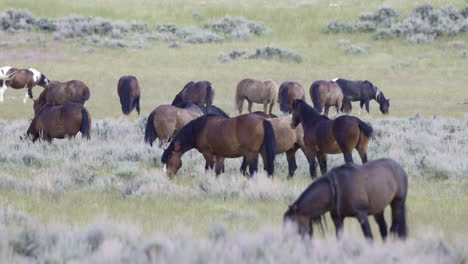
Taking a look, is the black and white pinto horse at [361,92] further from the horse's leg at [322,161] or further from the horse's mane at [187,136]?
the horse's mane at [187,136]

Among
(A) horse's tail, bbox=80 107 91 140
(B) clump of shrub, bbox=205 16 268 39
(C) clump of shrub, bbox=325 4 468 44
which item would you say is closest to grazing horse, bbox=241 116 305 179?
(A) horse's tail, bbox=80 107 91 140

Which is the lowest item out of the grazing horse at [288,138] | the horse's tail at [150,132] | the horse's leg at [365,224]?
the horse's tail at [150,132]

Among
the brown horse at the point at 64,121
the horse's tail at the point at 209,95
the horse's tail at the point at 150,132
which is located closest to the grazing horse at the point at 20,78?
the horse's tail at the point at 209,95

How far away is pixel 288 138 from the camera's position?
12.1 m

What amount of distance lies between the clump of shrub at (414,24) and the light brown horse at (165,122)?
3209cm

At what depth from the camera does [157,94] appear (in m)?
32.4

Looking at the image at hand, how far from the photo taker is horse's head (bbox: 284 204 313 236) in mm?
6445

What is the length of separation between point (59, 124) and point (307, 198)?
917 cm

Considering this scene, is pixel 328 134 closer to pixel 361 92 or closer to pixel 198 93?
pixel 198 93

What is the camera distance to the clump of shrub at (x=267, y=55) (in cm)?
4106

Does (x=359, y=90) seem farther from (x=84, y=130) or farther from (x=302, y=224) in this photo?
(x=302, y=224)

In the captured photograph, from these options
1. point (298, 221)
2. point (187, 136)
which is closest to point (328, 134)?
point (187, 136)

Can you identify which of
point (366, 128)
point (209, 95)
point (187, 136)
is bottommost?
point (209, 95)

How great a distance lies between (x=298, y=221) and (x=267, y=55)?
36.0m
